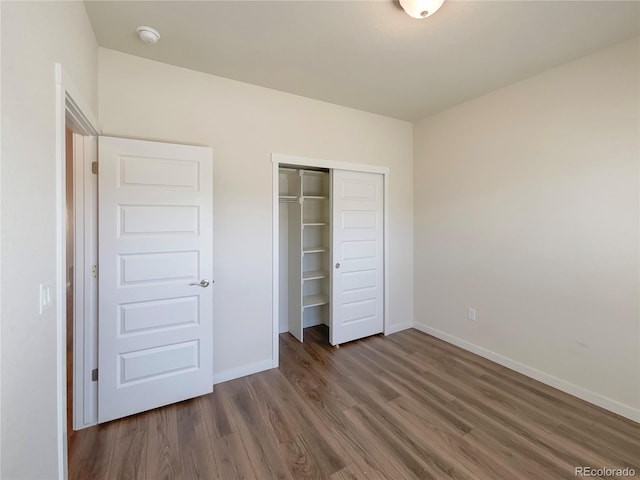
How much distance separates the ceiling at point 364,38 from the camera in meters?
1.74

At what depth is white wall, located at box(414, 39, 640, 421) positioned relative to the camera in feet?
6.88

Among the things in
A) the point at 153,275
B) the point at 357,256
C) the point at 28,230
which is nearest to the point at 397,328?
the point at 357,256

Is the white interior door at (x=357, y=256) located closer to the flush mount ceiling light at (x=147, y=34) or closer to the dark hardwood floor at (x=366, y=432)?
the dark hardwood floor at (x=366, y=432)

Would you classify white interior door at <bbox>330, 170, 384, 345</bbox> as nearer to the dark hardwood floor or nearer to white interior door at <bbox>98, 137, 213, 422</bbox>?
the dark hardwood floor

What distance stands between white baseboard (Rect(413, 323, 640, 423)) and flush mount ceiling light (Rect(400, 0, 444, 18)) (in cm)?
305

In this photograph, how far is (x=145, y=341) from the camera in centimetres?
214

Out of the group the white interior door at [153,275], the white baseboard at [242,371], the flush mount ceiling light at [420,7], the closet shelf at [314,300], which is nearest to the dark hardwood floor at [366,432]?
the white baseboard at [242,371]

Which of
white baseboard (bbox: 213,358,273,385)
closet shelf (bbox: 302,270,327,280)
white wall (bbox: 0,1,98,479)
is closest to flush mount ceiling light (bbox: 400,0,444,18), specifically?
white wall (bbox: 0,1,98,479)

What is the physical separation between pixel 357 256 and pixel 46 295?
2745mm

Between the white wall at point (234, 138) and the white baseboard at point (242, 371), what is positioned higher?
the white wall at point (234, 138)

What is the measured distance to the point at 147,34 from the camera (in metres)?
1.92

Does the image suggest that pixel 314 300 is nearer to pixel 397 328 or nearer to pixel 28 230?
pixel 397 328

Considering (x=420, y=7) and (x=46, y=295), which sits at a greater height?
(x=420, y=7)

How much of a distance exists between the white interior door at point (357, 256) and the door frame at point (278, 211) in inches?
2.1
